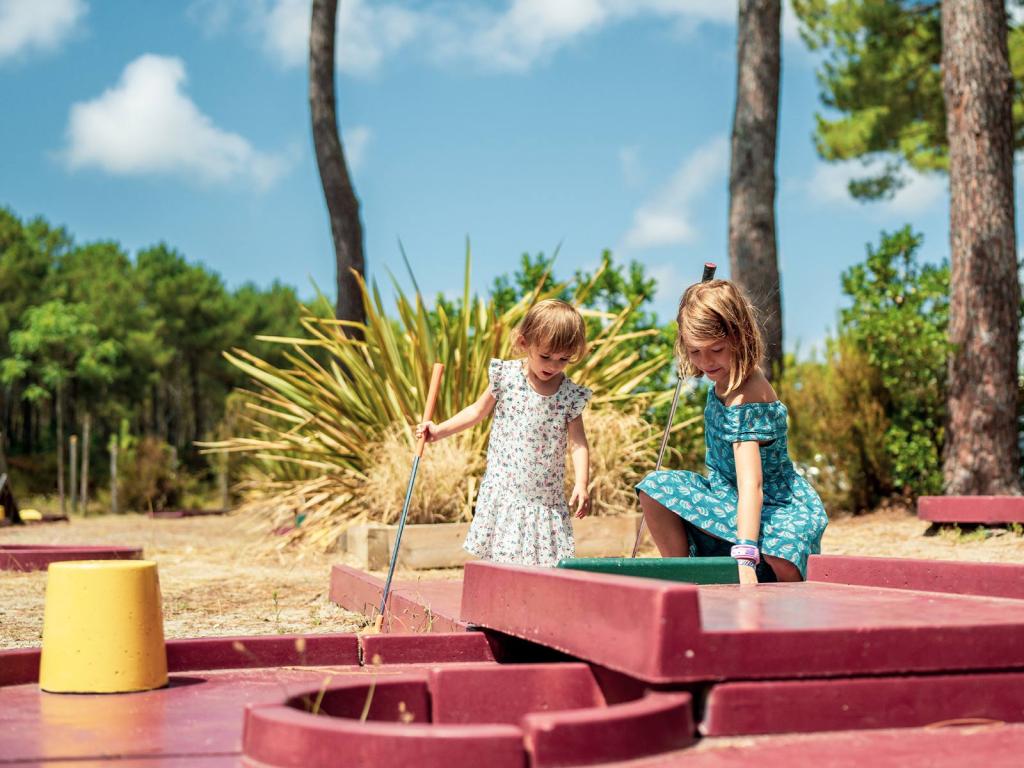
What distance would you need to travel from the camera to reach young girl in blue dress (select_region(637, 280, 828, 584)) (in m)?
4.04

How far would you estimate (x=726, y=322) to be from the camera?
409cm

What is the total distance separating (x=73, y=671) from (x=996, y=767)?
2.26 metres

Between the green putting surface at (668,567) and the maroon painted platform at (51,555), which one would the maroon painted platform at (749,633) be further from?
the maroon painted platform at (51,555)

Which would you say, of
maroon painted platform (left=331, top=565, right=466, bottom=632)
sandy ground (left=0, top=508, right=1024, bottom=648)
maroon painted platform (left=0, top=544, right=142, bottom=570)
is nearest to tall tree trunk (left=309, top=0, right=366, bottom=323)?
sandy ground (left=0, top=508, right=1024, bottom=648)

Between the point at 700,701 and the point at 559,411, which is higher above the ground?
the point at 559,411

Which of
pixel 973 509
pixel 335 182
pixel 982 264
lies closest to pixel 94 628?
pixel 973 509

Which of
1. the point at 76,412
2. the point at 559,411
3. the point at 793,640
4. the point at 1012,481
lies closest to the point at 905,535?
the point at 1012,481

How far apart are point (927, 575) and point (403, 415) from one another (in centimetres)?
453

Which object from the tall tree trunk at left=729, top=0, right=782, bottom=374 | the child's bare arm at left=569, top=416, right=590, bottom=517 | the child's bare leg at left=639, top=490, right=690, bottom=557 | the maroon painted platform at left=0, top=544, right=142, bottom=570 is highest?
the tall tree trunk at left=729, top=0, right=782, bottom=374

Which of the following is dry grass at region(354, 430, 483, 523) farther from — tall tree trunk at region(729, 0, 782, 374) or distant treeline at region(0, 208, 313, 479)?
distant treeline at region(0, 208, 313, 479)

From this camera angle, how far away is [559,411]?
5.14 metres

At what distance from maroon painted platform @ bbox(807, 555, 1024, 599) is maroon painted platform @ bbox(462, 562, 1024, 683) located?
76 cm

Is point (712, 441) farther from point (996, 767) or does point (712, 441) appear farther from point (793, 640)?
point (996, 767)

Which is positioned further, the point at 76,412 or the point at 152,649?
the point at 76,412
